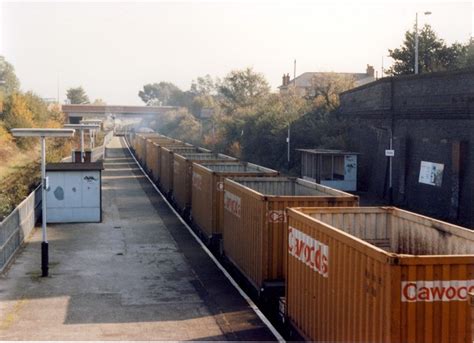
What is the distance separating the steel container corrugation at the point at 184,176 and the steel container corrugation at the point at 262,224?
10753 millimetres

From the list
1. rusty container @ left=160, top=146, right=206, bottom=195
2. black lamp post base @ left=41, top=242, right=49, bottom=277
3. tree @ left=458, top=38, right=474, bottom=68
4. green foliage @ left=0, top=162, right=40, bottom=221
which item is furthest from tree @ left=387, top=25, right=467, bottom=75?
black lamp post base @ left=41, top=242, right=49, bottom=277

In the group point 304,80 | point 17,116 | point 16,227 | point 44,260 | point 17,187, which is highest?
point 304,80

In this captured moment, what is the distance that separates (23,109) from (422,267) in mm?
68902

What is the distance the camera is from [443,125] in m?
34.2

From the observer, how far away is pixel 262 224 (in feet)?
52.3

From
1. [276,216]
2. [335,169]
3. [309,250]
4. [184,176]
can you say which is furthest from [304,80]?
[309,250]

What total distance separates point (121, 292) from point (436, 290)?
1138cm

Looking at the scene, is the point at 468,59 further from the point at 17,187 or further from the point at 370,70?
the point at 370,70

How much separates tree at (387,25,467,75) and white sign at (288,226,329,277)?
4922 centimetres

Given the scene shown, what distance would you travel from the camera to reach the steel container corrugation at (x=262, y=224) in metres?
15.9

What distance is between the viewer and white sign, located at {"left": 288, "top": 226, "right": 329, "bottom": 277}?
11.8m

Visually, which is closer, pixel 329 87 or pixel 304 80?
pixel 329 87

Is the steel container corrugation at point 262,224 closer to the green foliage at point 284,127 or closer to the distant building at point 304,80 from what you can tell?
the green foliage at point 284,127

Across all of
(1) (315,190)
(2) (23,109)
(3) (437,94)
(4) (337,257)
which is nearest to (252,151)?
(2) (23,109)
